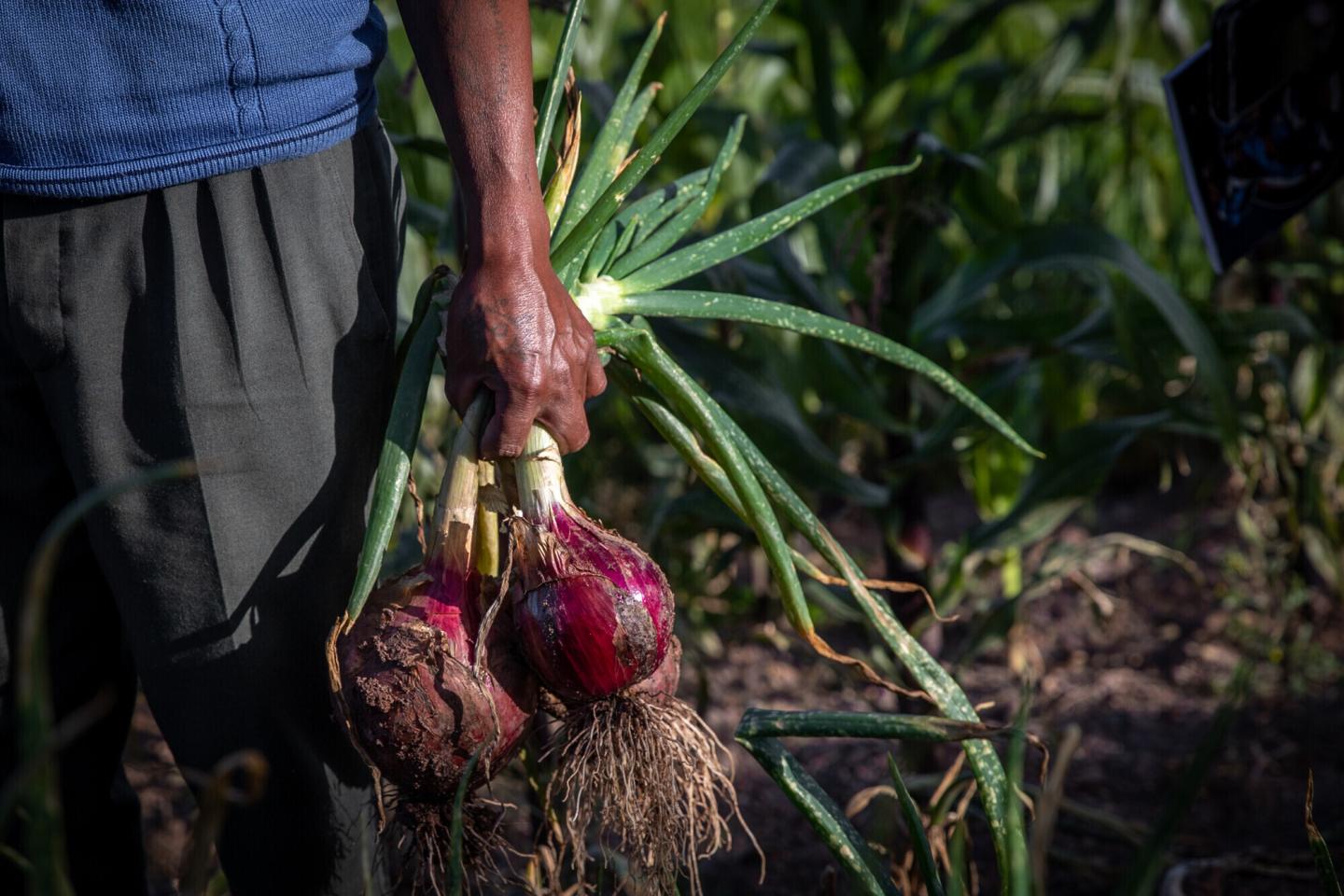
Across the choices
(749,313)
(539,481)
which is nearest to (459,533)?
(539,481)

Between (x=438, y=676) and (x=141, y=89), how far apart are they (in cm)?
50

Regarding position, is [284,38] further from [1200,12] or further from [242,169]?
[1200,12]

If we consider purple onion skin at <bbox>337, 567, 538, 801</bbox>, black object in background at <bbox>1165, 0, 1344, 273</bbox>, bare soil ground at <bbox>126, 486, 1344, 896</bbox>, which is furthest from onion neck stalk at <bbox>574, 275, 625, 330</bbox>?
black object in background at <bbox>1165, 0, 1344, 273</bbox>

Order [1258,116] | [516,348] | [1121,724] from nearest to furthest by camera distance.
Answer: [516,348] → [1258,116] → [1121,724]

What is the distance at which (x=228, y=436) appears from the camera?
0.95m

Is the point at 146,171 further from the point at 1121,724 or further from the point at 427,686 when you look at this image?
the point at 1121,724

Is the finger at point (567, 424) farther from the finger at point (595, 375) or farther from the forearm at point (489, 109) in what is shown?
Result: the forearm at point (489, 109)

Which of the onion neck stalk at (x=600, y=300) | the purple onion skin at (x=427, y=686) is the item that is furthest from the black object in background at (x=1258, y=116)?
the purple onion skin at (x=427, y=686)

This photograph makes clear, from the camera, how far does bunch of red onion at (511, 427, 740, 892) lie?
882 mm

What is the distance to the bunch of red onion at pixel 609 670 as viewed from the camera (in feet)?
2.89

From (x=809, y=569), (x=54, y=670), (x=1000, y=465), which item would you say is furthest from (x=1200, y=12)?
(x=54, y=670)

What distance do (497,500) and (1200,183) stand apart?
99 cm

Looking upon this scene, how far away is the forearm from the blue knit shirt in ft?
0.37

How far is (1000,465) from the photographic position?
2.10m
